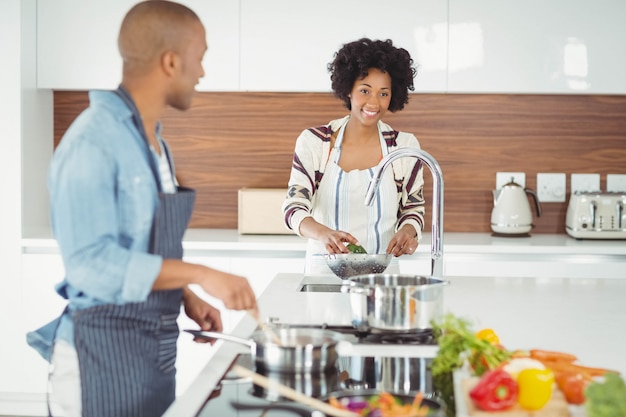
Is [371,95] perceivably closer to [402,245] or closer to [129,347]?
[402,245]

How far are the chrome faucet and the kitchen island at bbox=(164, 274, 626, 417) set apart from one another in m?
0.14

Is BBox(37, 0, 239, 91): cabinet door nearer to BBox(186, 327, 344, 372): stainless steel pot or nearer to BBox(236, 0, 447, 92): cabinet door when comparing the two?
BBox(236, 0, 447, 92): cabinet door

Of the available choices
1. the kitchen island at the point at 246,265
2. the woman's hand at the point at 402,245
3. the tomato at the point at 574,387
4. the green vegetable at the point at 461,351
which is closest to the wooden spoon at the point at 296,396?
the green vegetable at the point at 461,351

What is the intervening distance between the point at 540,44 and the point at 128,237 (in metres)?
2.70

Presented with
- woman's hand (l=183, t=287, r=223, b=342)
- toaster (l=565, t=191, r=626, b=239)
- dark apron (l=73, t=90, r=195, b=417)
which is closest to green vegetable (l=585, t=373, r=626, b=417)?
dark apron (l=73, t=90, r=195, b=417)

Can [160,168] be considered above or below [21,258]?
above

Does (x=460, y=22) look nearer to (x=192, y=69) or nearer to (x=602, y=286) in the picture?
(x=602, y=286)

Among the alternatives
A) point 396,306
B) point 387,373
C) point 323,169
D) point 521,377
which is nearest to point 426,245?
point 323,169

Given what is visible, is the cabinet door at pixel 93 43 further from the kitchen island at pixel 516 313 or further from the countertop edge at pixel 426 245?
the kitchen island at pixel 516 313

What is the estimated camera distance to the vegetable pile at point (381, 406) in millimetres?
1127

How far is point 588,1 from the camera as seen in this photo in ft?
12.3

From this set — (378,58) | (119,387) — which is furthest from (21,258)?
(119,387)

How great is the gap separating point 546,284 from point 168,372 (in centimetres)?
134

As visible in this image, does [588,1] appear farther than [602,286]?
Yes
